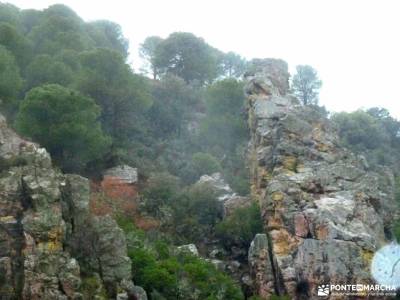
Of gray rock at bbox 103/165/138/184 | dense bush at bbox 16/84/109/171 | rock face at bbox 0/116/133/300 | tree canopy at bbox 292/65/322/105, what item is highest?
tree canopy at bbox 292/65/322/105

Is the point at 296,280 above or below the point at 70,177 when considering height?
below

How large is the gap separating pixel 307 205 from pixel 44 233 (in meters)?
12.2

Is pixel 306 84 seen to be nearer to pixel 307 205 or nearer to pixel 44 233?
pixel 307 205

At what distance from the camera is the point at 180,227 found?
109 ft

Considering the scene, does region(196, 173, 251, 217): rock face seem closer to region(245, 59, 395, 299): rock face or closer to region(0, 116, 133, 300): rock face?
region(245, 59, 395, 299): rock face

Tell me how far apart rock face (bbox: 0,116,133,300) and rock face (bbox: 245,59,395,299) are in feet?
24.1

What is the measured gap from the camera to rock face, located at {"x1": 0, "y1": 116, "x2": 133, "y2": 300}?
66.5 ft

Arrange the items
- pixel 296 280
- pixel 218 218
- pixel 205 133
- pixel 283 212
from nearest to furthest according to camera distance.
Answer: pixel 296 280 < pixel 283 212 < pixel 218 218 < pixel 205 133

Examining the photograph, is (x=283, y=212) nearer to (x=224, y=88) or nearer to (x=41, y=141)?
(x=41, y=141)

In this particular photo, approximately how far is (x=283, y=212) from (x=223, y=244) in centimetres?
461

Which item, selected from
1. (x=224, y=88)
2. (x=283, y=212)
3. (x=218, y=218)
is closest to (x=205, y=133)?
(x=224, y=88)

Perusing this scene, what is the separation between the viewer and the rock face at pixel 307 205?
2588cm

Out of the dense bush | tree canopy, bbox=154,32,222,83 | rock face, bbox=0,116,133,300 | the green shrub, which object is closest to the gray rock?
the green shrub

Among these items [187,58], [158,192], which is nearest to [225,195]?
[158,192]
